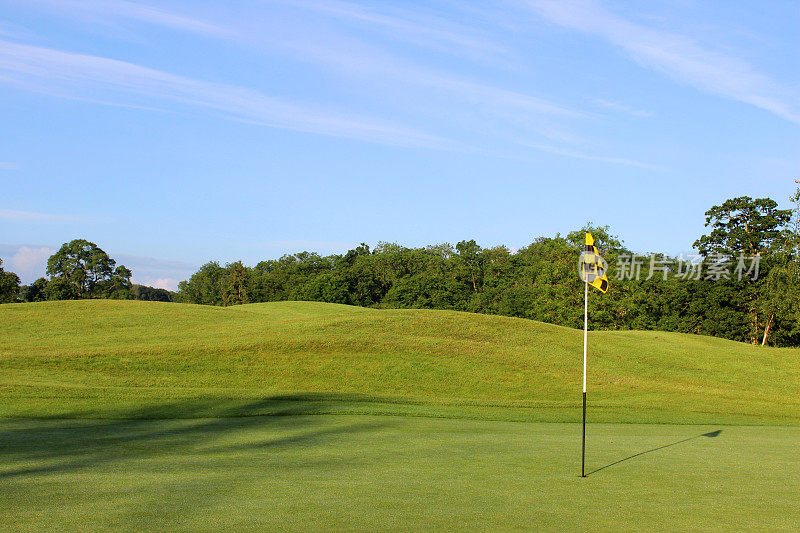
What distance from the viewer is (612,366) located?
3528 centimetres

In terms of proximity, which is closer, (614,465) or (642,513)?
(642,513)

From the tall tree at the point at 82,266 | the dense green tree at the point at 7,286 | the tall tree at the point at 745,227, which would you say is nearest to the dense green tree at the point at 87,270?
the tall tree at the point at 82,266

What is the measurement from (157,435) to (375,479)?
5.99 meters

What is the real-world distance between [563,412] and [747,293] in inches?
2275

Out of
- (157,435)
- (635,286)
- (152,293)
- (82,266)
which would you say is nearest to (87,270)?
(82,266)

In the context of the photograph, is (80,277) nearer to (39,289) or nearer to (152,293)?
(39,289)

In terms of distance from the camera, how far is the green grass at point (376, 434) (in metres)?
7.27

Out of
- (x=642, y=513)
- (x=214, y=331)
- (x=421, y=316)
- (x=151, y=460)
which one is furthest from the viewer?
(x=421, y=316)

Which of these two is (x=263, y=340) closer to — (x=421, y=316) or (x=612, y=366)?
(x=421, y=316)

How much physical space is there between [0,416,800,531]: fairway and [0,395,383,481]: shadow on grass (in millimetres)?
41

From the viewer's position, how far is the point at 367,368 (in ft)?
99.8

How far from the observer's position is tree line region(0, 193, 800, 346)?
213 feet

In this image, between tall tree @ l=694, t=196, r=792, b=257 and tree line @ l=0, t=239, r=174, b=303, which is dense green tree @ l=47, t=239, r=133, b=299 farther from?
tall tree @ l=694, t=196, r=792, b=257

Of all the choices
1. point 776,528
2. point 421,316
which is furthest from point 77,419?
point 421,316
